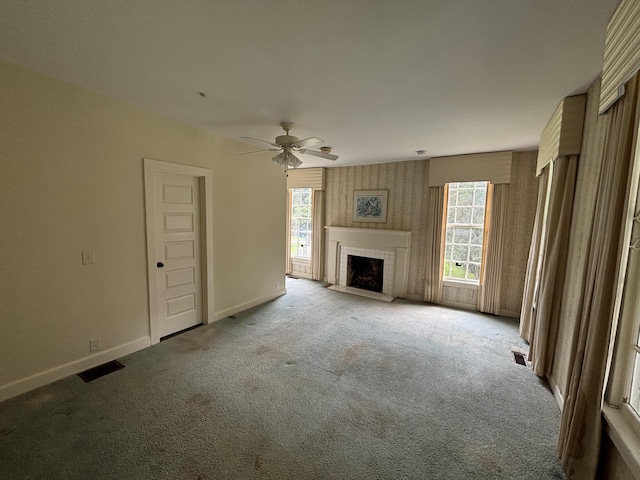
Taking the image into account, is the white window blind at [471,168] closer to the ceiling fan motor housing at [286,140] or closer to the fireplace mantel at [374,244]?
the fireplace mantel at [374,244]

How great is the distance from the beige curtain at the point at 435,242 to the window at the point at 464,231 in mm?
151

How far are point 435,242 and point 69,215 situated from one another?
4.85 metres

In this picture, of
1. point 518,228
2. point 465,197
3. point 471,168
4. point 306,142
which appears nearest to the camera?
point 306,142

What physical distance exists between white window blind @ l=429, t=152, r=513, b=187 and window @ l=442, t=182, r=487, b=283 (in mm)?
204

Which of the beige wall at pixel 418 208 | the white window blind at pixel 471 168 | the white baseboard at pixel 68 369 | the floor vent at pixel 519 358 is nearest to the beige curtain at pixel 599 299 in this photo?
the floor vent at pixel 519 358

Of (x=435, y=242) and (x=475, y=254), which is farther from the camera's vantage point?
(x=435, y=242)

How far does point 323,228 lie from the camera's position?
6.02m

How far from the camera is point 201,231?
3.49 meters

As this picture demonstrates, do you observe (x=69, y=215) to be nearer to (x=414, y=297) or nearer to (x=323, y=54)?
(x=323, y=54)

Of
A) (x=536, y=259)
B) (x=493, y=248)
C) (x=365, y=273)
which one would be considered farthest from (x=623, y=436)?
(x=365, y=273)

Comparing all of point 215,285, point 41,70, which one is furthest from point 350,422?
point 41,70

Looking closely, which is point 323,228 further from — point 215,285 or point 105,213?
point 105,213

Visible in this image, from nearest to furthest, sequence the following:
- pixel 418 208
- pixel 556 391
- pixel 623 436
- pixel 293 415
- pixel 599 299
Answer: pixel 623 436, pixel 599 299, pixel 293 415, pixel 556 391, pixel 418 208

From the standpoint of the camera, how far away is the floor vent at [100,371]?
2.35 m
